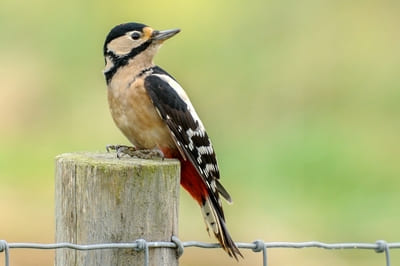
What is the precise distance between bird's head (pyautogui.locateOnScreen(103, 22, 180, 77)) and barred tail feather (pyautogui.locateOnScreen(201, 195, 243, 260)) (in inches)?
41.7

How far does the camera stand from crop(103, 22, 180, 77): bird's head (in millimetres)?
7180

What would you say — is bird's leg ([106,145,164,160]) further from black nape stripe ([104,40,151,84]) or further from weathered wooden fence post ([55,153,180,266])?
black nape stripe ([104,40,151,84])

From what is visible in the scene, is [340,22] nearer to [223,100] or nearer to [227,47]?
[227,47]

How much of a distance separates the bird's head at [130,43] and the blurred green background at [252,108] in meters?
4.87

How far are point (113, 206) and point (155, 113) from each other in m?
1.75

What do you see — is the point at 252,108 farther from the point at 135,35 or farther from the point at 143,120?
the point at 143,120

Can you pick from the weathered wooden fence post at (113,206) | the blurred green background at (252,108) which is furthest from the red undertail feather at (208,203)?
the blurred green background at (252,108)

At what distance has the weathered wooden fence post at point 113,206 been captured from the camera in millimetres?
5230

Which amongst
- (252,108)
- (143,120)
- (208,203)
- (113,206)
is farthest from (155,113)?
(252,108)

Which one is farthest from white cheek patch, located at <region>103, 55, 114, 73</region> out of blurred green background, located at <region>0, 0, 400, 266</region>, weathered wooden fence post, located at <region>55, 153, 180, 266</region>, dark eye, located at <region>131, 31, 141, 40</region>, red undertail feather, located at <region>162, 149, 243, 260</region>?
blurred green background, located at <region>0, 0, 400, 266</region>

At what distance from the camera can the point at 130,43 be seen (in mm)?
7207

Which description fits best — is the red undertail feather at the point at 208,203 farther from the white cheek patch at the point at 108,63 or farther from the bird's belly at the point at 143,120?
the white cheek patch at the point at 108,63

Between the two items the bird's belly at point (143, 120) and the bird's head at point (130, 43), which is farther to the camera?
the bird's head at point (130, 43)

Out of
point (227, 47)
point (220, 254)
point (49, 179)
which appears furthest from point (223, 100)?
point (220, 254)
